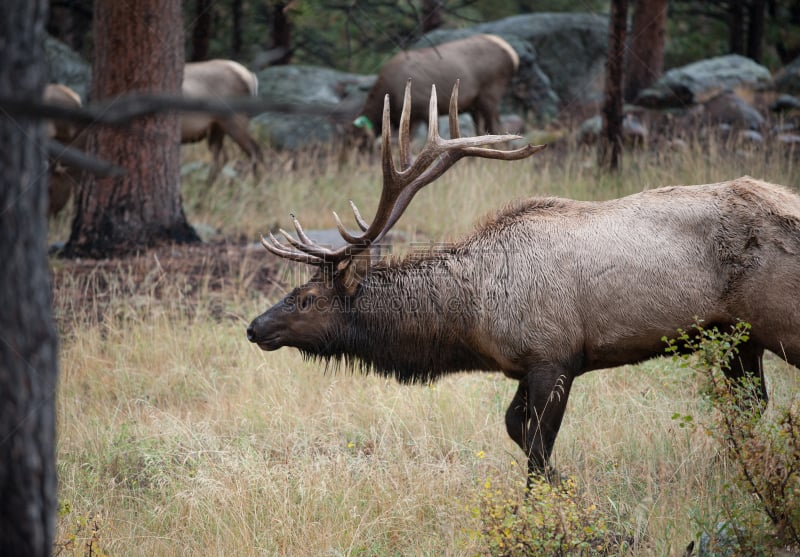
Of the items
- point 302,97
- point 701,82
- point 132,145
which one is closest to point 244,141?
point 132,145

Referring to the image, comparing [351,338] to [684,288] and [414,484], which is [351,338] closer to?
[414,484]

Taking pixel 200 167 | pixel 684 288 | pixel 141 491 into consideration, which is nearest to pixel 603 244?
pixel 684 288

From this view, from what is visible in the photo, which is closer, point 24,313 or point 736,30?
point 24,313

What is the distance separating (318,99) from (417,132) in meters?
2.06

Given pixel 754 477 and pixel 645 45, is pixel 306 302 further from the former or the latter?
pixel 645 45

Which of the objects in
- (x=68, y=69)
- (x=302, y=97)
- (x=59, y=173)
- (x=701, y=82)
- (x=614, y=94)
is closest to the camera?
(x=59, y=173)

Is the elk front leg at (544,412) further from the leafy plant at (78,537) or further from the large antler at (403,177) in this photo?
the leafy plant at (78,537)

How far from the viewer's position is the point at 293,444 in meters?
5.48

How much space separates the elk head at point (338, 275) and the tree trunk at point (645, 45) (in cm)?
1167

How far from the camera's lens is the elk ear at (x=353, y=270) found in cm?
491

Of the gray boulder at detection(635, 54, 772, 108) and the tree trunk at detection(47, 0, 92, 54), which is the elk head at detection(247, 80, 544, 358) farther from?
the tree trunk at detection(47, 0, 92, 54)

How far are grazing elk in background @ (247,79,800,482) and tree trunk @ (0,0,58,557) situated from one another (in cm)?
246

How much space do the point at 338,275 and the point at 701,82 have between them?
12.9 metres

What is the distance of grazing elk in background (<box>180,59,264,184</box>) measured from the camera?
12180mm
